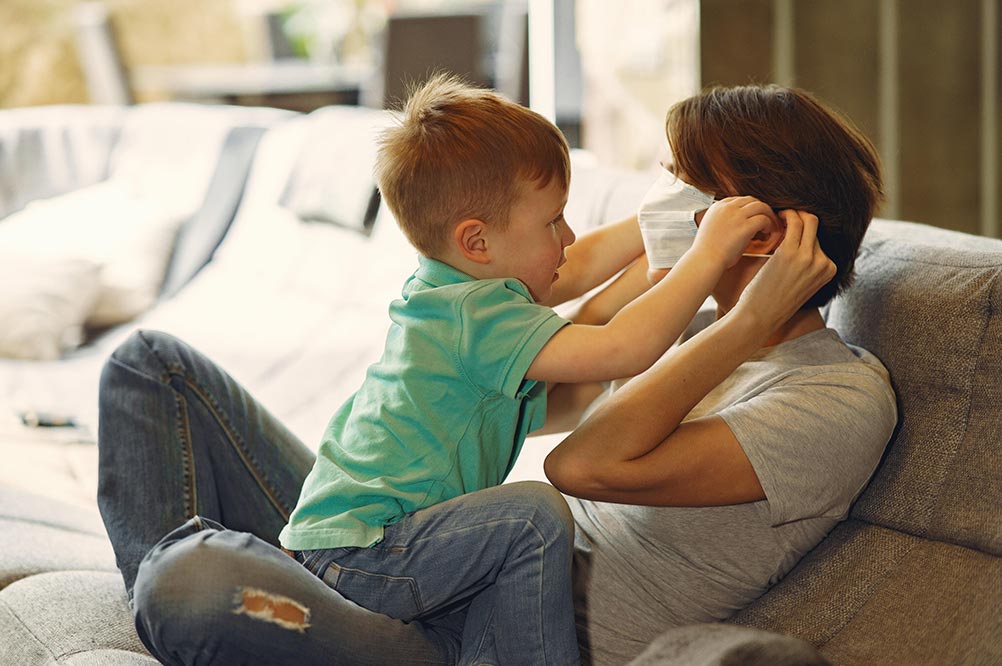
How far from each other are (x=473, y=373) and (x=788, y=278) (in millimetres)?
369

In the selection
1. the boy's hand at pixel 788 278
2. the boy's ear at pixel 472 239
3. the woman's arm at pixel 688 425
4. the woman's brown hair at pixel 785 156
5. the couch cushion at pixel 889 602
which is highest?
the woman's brown hair at pixel 785 156

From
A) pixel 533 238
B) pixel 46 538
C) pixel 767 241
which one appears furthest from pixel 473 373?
pixel 46 538

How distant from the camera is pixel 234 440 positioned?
1559 mm

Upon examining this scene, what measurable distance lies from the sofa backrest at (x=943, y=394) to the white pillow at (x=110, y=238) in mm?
3005

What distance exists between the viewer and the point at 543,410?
4.32 ft

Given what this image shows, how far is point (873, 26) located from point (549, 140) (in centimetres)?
215

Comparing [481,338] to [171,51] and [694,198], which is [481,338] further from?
[171,51]

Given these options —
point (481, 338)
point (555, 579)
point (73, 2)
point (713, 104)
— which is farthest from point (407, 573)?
point (73, 2)

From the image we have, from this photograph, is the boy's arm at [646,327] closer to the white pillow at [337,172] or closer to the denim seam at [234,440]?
the denim seam at [234,440]

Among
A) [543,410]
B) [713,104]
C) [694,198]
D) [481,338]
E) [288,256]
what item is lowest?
[288,256]

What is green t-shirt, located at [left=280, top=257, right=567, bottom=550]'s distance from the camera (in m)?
1.17

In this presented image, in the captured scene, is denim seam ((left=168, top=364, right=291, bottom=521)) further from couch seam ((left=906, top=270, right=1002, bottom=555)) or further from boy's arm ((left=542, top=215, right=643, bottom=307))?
couch seam ((left=906, top=270, right=1002, bottom=555))

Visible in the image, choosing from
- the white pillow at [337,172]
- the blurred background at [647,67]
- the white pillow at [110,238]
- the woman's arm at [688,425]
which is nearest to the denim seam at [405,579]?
the woman's arm at [688,425]

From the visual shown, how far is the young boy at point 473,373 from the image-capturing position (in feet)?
3.81
